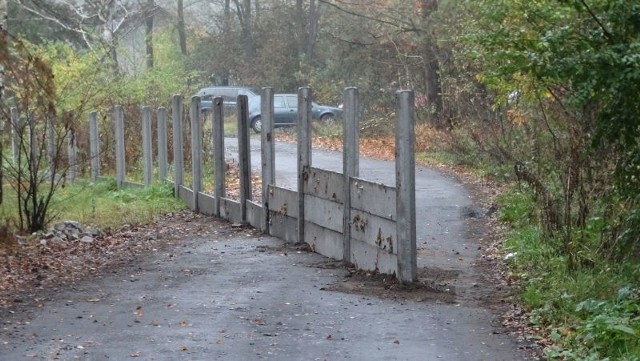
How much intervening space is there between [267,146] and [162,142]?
235 inches

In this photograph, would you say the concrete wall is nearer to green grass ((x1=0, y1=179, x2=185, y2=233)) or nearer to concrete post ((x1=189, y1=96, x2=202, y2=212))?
concrete post ((x1=189, y1=96, x2=202, y2=212))

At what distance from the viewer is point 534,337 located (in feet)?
26.2

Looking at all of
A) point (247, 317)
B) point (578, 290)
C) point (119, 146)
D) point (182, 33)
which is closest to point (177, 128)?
point (119, 146)

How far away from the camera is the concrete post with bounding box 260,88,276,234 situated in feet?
46.2

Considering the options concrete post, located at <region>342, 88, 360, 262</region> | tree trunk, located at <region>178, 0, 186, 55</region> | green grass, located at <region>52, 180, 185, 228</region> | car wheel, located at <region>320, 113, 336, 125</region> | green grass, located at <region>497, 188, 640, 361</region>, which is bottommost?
green grass, located at <region>52, 180, 185, 228</region>

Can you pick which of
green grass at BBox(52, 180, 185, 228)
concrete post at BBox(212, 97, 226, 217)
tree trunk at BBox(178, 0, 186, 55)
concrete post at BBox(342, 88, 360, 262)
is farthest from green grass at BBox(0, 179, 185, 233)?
tree trunk at BBox(178, 0, 186, 55)

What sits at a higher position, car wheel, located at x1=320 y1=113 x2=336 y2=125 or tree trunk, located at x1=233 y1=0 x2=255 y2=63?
tree trunk, located at x1=233 y1=0 x2=255 y2=63

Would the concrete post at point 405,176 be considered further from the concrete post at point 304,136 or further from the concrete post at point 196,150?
the concrete post at point 196,150

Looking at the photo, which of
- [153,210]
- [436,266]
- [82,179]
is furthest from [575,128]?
[82,179]

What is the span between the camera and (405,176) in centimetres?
1003

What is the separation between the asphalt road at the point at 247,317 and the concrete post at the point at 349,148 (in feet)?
1.60

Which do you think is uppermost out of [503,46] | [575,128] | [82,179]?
[503,46]

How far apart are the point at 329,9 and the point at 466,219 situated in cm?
3154

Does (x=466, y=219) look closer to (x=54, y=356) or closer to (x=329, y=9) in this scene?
(x=54, y=356)
